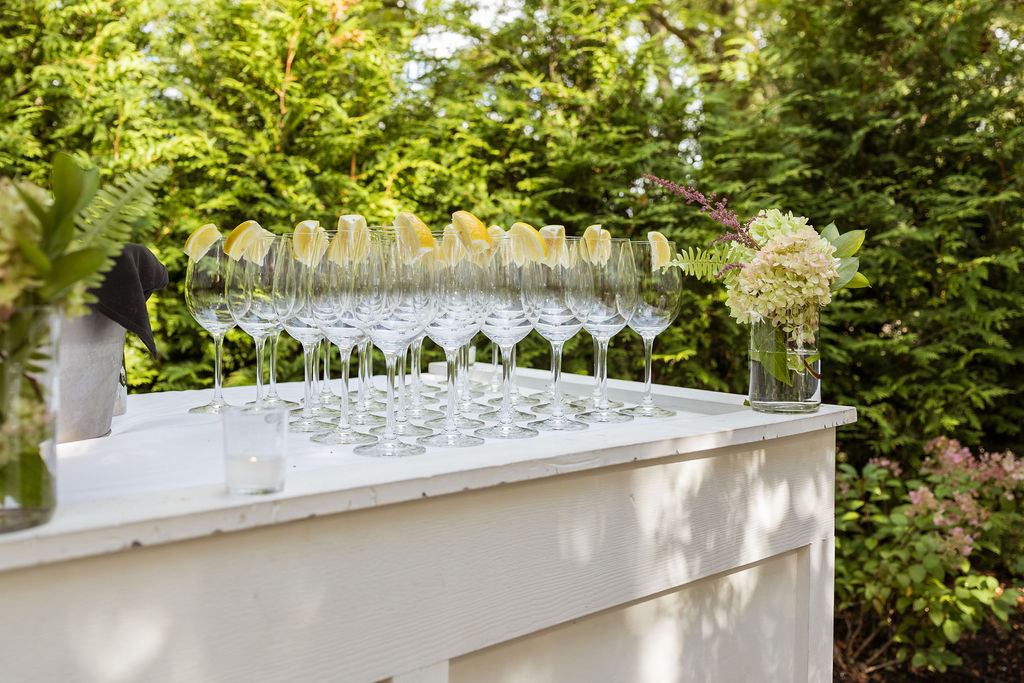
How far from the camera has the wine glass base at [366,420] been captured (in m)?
1.20

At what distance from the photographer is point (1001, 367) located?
2990mm

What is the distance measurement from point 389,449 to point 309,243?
13.7 inches

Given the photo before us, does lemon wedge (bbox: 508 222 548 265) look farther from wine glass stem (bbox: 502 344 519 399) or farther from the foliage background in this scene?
Answer: the foliage background

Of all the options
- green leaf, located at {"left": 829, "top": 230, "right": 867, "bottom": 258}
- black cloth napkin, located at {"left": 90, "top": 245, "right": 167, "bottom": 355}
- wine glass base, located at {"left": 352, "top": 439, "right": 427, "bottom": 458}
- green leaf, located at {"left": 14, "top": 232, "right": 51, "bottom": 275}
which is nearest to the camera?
green leaf, located at {"left": 14, "top": 232, "right": 51, "bottom": 275}

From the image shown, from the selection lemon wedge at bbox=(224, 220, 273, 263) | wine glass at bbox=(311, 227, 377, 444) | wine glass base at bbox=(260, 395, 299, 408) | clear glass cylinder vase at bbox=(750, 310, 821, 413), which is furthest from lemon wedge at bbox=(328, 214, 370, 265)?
clear glass cylinder vase at bbox=(750, 310, 821, 413)

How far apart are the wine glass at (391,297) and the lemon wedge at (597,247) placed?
33 cm

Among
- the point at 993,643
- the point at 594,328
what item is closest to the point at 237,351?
the point at 594,328

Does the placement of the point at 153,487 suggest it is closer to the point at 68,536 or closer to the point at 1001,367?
the point at 68,536

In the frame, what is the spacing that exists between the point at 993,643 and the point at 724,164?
2.16 metres

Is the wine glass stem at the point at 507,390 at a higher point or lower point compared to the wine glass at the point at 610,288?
lower

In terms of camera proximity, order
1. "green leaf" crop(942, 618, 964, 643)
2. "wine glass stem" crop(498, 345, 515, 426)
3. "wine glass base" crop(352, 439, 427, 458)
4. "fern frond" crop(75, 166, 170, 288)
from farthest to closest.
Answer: "green leaf" crop(942, 618, 964, 643), "wine glass stem" crop(498, 345, 515, 426), "wine glass base" crop(352, 439, 427, 458), "fern frond" crop(75, 166, 170, 288)

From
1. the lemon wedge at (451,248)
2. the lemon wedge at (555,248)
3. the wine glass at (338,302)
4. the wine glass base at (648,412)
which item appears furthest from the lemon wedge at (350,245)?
the wine glass base at (648,412)

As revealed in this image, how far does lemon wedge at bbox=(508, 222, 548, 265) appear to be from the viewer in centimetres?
119

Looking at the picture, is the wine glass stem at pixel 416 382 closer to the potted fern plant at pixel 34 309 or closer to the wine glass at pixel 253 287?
the wine glass at pixel 253 287
